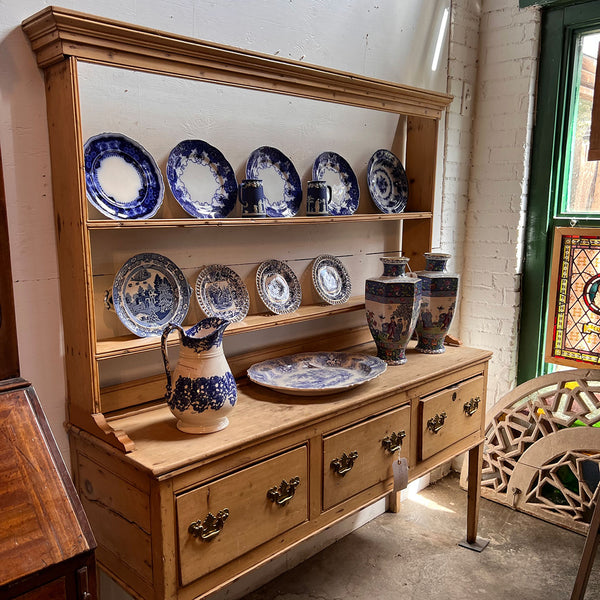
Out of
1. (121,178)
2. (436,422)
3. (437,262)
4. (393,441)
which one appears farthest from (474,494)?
(121,178)

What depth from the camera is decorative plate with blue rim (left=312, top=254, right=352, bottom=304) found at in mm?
2328

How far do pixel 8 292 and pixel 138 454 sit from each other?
1.73 feet

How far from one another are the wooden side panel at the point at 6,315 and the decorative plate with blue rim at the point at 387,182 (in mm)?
1445

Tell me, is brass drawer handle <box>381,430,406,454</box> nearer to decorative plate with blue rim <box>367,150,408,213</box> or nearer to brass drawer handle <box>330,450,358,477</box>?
brass drawer handle <box>330,450,358,477</box>

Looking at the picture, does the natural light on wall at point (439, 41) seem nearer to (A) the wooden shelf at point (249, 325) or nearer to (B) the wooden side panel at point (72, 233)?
(A) the wooden shelf at point (249, 325)

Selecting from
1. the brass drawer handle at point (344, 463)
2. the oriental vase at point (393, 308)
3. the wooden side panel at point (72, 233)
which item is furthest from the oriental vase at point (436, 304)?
the wooden side panel at point (72, 233)

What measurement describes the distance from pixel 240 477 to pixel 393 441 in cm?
66

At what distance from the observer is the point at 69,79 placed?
142cm

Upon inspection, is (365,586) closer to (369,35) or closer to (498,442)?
Answer: (498,442)

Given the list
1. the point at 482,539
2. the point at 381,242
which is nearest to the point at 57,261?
the point at 381,242

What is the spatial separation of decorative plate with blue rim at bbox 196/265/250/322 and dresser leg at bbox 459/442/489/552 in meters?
1.22

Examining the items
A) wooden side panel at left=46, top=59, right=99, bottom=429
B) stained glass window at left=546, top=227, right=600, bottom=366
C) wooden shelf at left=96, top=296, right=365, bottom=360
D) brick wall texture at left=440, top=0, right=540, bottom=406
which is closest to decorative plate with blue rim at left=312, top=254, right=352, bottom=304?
wooden shelf at left=96, top=296, right=365, bottom=360

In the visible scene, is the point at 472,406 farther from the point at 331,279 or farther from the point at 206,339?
the point at 206,339

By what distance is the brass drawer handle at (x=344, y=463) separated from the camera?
181cm
